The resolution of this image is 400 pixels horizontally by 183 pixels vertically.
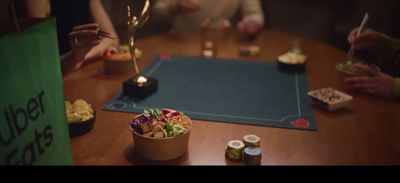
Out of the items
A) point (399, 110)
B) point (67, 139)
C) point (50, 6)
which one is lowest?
point (399, 110)

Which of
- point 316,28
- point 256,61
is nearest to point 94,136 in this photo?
point 256,61

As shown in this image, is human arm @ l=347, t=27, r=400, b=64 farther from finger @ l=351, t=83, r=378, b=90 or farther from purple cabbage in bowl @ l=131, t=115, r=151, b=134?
purple cabbage in bowl @ l=131, t=115, r=151, b=134

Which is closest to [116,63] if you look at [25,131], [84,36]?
[84,36]

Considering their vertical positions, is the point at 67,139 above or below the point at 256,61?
above

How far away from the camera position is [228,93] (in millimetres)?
1444

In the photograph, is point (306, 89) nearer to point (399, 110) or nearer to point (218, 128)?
point (399, 110)

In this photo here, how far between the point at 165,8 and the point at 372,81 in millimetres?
1313

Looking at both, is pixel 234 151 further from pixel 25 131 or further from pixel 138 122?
pixel 25 131

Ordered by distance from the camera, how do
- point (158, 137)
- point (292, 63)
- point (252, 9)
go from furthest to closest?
point (252, 9)
point (292, 63)
point (158, 137)

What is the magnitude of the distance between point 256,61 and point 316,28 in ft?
7.76

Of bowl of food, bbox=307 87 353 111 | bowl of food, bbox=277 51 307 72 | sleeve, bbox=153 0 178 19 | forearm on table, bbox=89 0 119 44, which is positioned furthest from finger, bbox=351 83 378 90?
sleeve, bbox=153 0 178 19

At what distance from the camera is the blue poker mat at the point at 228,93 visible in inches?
49.9

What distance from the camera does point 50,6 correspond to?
1401mm
